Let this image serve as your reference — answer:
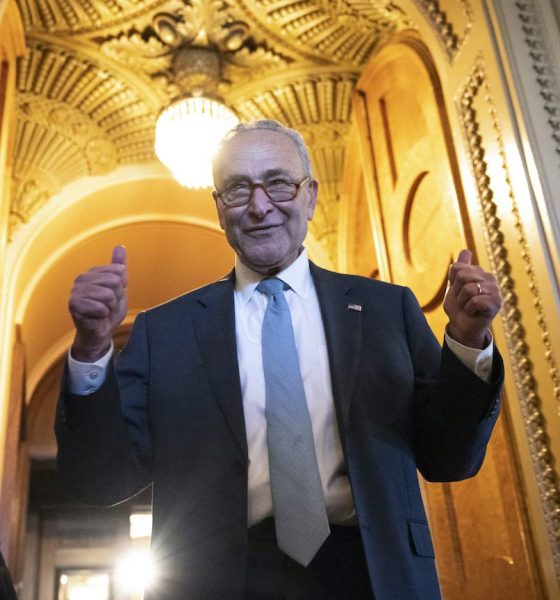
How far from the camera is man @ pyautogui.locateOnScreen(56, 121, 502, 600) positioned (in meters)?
1.14

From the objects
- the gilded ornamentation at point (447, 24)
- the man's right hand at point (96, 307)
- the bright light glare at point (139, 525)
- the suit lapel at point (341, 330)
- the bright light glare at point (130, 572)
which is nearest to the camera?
the man's right hand at point (96, 307)

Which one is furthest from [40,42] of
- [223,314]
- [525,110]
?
[223,314]

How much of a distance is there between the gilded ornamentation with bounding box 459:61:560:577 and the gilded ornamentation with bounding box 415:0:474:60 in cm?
21

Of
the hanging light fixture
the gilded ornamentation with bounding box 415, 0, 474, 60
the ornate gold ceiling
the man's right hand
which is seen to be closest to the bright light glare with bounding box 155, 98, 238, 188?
the hanging light fixture

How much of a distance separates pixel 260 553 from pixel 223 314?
49 centimetres

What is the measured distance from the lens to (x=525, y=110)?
215 centimetres

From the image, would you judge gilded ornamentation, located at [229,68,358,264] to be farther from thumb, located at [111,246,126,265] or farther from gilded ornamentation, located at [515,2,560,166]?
thumb, located at [111,246,126,265]

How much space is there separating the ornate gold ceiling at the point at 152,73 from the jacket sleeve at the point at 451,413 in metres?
2.83

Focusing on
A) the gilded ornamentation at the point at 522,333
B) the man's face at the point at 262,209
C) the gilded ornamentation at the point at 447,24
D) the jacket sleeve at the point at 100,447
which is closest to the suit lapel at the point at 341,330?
the man's face at the point at 262,209

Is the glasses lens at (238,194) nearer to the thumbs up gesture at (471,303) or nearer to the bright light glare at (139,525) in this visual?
the thumbs up gesture at (471,303)

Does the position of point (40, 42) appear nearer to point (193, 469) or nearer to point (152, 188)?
point (152, 188)

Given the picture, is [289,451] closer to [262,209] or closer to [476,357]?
[476,357]

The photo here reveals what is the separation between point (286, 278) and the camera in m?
1.46

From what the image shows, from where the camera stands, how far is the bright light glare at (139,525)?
955 cm
